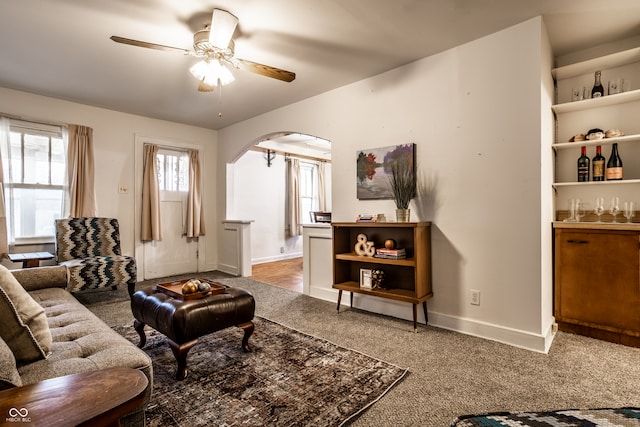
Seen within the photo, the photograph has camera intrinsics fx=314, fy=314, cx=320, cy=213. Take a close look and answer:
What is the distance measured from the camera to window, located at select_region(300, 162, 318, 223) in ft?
24.1

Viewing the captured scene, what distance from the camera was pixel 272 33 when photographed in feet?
8.26

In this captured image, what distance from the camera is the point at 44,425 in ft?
2.27

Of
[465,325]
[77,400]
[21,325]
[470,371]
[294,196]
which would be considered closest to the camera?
[77,400]

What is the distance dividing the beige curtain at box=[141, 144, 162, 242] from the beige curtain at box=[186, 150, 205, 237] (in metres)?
0.48

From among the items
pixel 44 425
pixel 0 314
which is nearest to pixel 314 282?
pixel 0 314

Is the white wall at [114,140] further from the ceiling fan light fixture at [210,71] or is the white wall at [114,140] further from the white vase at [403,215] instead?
the white vase at [403,215]

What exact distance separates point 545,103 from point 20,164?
17.9 ft

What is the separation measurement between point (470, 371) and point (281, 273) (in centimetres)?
364

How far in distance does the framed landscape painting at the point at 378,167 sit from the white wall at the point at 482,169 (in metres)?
0.09

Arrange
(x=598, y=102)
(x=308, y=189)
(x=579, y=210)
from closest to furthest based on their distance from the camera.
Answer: (x=598, y=102)
(x=579, y=210)
(x=308, y=189)

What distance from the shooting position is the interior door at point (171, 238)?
15.8 feet

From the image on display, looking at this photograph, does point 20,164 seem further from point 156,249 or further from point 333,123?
point 333,123

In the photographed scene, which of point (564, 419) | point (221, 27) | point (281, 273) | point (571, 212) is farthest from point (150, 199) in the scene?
point (571, 212)

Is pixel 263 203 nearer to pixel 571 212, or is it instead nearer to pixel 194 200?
pixel 194 200
